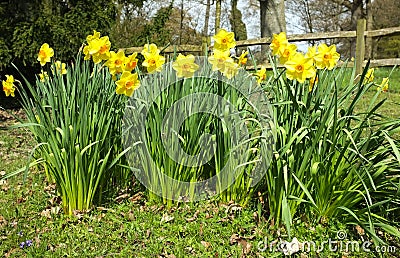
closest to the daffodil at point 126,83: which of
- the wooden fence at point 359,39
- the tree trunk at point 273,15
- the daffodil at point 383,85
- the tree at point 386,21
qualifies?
the daffodil at point 383,85

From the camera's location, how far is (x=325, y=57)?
211 centimetres

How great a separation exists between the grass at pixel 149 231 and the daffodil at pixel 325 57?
0.89 m

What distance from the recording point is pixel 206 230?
2.18 meters

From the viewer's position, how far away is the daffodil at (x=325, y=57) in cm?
209

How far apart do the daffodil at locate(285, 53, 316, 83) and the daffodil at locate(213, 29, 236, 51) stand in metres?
0.39

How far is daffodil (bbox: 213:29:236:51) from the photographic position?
2.22m

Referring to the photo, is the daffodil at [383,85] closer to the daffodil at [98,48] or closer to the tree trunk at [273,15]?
the daffodil at [98,48]

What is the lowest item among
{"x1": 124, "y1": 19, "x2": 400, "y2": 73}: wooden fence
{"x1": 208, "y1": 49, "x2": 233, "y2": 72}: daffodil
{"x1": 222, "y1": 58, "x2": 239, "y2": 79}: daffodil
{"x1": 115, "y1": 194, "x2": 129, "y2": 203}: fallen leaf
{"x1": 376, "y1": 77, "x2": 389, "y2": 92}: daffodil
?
{"x1": 115, "y1": 194, "x2": 129, "y2": 203}: fallen leaf

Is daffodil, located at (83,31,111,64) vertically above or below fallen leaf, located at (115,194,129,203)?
above

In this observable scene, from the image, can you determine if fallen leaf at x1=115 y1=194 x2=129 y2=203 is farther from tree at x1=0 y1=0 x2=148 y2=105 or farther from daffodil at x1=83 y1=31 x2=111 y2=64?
tree at x1=0 y1=0 x2=148 y2=105

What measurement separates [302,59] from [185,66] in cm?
Answer: 67

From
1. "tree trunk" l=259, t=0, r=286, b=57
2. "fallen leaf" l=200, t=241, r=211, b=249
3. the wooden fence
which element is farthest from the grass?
"tree trunk" l=259, t=0, r=286, b=57

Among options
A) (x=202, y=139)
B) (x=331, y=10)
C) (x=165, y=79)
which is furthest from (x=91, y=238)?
(x=331, y=10)

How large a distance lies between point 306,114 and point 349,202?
0.54 meters
